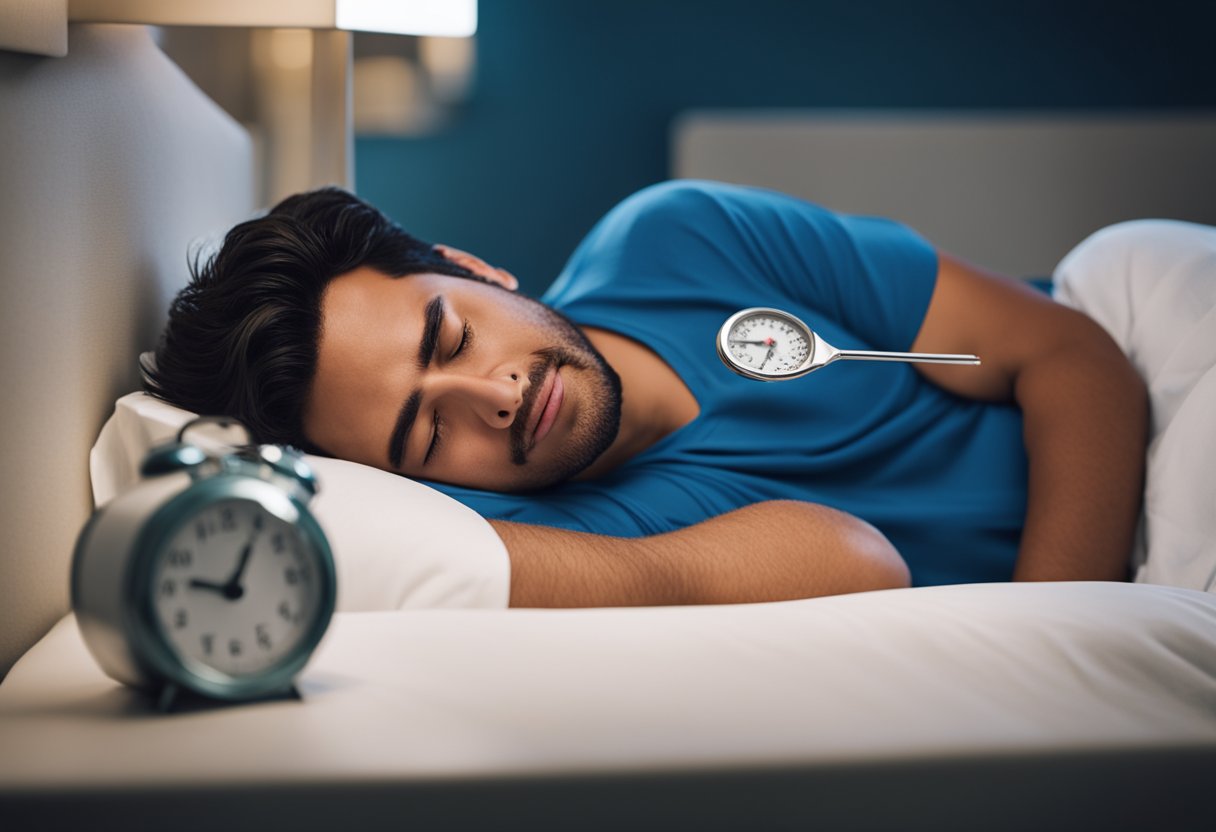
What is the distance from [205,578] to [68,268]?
1.54 feet

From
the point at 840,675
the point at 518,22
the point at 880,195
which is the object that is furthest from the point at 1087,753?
the point at 518,22

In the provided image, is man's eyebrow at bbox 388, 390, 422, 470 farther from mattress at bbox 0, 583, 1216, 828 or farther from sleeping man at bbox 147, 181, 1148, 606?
mattress at bbox 0, 583, 1216, 828

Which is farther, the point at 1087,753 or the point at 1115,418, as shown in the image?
the point at 1115,418

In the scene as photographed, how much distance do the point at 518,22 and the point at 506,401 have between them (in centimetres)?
219

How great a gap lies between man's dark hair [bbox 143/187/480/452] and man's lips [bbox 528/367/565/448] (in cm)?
23

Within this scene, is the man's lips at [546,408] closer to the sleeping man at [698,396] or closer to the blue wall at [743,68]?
the sleeping man at [698,396]

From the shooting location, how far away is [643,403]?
134 cm

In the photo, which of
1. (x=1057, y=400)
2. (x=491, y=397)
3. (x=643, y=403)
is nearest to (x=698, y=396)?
(x=643, y=403)


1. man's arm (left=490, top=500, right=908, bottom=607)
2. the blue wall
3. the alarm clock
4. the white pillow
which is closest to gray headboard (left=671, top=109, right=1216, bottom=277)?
the blue wall

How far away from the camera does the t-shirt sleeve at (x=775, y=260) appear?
1.40 m

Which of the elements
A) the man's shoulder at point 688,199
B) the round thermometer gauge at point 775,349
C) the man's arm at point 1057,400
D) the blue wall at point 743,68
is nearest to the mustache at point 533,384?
the round thermometer gauge at point 775,349

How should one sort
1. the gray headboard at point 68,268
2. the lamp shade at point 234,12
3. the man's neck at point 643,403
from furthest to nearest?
the man's neck at point 643,403, the lamp shade at point 234,12, the gray headboard at point 68,268

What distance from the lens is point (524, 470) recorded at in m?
1.18

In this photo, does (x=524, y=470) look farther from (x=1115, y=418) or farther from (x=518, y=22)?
(x=518, y=22)
